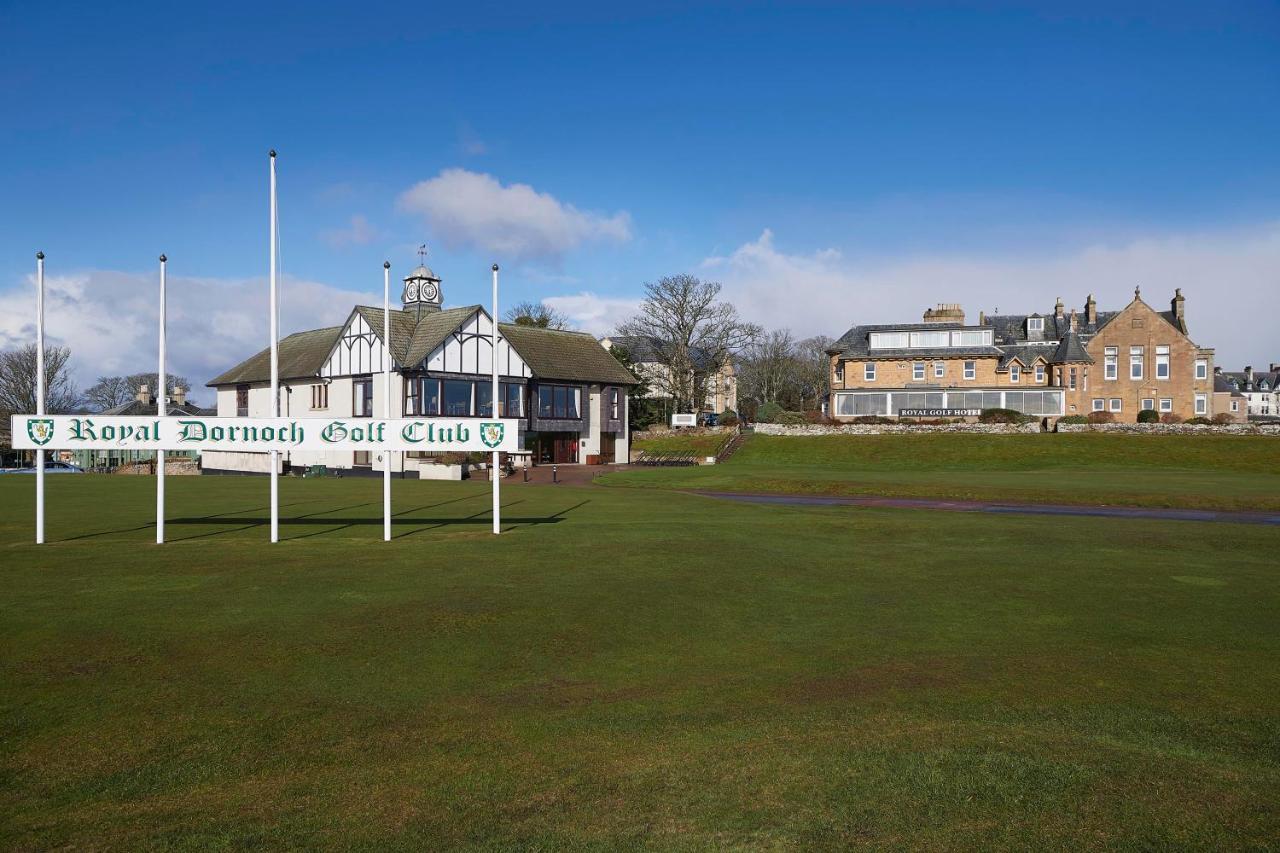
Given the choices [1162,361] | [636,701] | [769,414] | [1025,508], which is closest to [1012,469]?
[1025,508]

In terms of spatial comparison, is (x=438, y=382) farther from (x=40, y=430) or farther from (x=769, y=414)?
(x=40, y=430)

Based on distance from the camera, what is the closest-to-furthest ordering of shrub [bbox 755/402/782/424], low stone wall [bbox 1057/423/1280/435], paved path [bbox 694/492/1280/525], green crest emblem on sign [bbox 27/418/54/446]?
green crest emblem on sign [bbox 27/418/54/446] < paved path [bbox 694/492/1280/525] < low stone wall [bbox 1057/423/1280/435] < shrub [bbox 755/402/782/424]

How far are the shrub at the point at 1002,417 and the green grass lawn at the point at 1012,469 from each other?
493cm

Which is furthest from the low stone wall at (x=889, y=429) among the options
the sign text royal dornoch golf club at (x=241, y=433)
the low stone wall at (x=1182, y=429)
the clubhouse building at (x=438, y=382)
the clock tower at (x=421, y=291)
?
the sign text royal dornoch golf club at (x=241, y=433)

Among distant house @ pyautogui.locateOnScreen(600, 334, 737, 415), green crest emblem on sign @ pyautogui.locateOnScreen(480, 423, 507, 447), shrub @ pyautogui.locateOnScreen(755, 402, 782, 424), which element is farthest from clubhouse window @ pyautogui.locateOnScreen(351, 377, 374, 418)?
green crest emblem on sign @ pyautogui.locateOnScreen(480, 423, 507, 447)

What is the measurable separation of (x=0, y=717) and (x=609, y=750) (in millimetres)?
5329

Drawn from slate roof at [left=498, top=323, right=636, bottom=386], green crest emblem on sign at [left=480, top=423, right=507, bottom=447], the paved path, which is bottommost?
the paved path

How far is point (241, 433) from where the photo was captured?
2042 cm

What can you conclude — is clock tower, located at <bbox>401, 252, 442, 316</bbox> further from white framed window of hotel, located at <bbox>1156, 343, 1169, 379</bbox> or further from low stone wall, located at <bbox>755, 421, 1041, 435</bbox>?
white framed window of hotel, located at <bbox>1156, 343, 1169, 379</bbox>

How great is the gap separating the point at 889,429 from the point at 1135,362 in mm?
24277

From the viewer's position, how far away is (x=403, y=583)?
14.9 metres

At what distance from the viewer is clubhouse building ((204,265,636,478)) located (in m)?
56.7

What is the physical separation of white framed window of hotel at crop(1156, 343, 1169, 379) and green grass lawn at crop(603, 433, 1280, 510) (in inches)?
669

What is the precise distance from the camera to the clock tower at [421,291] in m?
64.1
